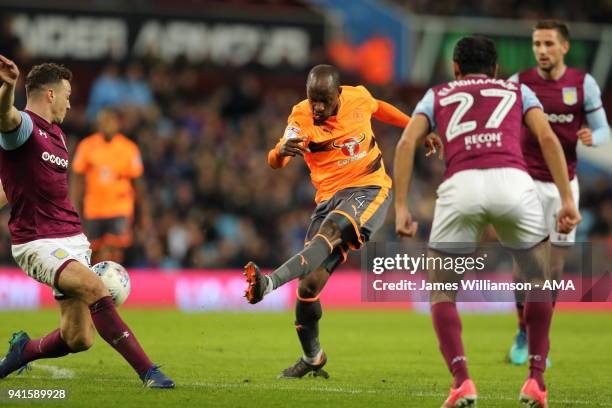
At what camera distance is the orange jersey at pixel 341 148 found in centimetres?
897

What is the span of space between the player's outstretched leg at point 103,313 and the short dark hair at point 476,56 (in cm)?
280

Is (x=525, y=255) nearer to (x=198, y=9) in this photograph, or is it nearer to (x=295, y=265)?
(x=295, y=265)

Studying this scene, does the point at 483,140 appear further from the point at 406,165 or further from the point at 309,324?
the point at 309,324

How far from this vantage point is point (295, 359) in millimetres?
10391

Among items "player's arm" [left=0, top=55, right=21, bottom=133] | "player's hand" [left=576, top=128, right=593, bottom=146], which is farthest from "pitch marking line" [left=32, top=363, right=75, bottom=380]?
"player's hand" [left=576, top=128, right=593, bottom=146]

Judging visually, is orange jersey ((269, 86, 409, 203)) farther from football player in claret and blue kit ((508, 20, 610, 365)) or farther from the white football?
the white football

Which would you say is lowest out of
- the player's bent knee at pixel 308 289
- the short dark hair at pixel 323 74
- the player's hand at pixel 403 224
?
the player's bent knee at pixel 308 289

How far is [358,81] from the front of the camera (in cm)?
2161

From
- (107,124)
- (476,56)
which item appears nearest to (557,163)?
(476,56)

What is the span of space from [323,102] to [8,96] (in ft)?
8.65

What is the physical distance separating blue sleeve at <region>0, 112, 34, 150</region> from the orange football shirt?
218cm

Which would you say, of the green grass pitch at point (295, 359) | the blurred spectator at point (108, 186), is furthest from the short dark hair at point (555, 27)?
the blurred spectator at point (108, 186)

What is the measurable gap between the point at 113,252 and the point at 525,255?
29.2 ft

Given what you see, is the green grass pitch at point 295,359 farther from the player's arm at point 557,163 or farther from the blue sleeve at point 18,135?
the blue sleeve at point 18,135
